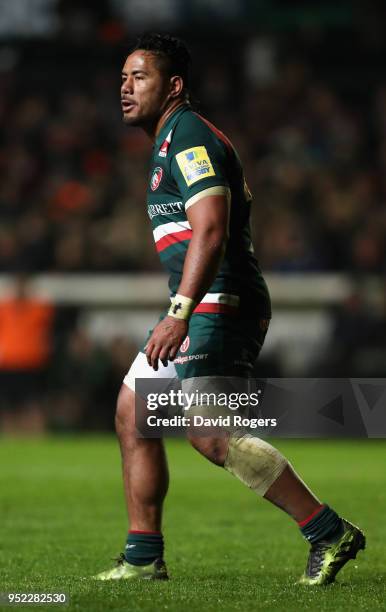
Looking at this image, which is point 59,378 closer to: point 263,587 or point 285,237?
point 285,237

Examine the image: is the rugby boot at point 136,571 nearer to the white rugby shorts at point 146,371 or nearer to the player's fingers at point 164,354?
the white rugby shorts at point 146,371

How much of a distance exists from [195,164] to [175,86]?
1.73 ft

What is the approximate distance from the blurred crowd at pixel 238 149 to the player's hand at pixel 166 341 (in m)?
11.0

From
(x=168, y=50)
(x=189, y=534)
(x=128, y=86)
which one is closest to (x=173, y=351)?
(x=128, y=86)

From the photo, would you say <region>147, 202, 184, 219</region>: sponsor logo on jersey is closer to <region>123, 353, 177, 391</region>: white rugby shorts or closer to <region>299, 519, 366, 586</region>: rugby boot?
<region>123, 353, 177, 391</region>: white rugby shorts

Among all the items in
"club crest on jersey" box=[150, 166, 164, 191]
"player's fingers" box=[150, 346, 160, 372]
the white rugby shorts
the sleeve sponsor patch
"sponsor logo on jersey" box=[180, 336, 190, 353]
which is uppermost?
the sleeve sponsor patch

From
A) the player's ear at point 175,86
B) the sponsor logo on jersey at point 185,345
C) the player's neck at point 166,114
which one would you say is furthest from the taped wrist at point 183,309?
the player's ear at point 175,86

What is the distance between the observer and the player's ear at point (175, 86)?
18.7 feet

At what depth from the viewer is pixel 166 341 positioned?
5.14 meters

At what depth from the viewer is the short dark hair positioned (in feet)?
18.6

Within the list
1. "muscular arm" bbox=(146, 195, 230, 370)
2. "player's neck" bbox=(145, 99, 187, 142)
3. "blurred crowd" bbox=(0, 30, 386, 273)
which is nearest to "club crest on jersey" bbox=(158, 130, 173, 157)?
"player's neck" bbox=(145, 99, 187, 142)

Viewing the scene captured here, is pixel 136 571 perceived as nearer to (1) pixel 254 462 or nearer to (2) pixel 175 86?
(1) pixel 254 462

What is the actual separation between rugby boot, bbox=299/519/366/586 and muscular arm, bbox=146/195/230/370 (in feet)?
3.38

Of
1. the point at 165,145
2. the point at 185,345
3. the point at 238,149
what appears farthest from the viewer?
the point at 238,149
